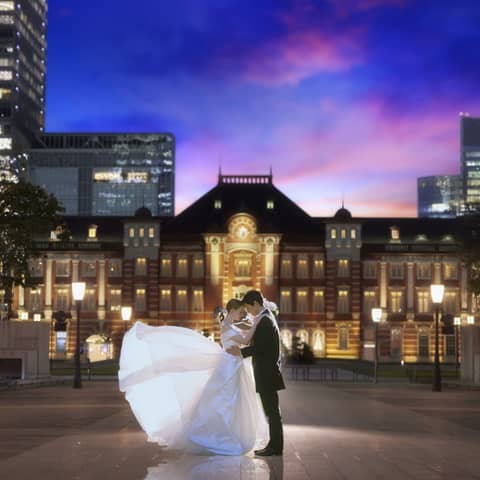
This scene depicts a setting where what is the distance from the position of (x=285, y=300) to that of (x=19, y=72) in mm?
102915

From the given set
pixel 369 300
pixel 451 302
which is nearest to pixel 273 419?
pixel 369 300

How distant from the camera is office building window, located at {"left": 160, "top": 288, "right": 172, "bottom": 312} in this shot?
9225cm

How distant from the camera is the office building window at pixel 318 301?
92062 millimetres

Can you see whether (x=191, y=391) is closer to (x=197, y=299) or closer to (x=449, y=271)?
(x=197, y=299)

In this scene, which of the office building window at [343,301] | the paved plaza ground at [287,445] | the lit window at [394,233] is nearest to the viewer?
the paved plaza ground at [287,445]

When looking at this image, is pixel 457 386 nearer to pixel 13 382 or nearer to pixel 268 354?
pixel 13 382

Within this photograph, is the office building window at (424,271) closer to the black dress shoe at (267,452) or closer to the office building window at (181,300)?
the office building window at (181,300)

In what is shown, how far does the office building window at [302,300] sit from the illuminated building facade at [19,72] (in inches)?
3560

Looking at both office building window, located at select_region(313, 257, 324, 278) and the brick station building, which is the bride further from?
office building window, located at select_region(313, 257, 324, 278)

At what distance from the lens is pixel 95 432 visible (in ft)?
62.3

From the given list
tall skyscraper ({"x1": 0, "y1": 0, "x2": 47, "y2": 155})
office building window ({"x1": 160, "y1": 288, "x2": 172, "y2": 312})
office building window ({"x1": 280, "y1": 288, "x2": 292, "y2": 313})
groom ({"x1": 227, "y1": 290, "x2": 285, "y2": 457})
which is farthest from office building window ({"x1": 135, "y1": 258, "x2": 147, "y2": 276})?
tall skyscraper ({"x1": 0, "y1": 0, "x2": 47, "y2": 155})

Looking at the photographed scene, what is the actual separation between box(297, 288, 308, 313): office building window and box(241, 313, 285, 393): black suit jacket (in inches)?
3026

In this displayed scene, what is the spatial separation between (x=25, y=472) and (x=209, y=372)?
12.0ft

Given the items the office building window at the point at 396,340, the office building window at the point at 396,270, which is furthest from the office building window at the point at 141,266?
the office building window at the point at 396,340
